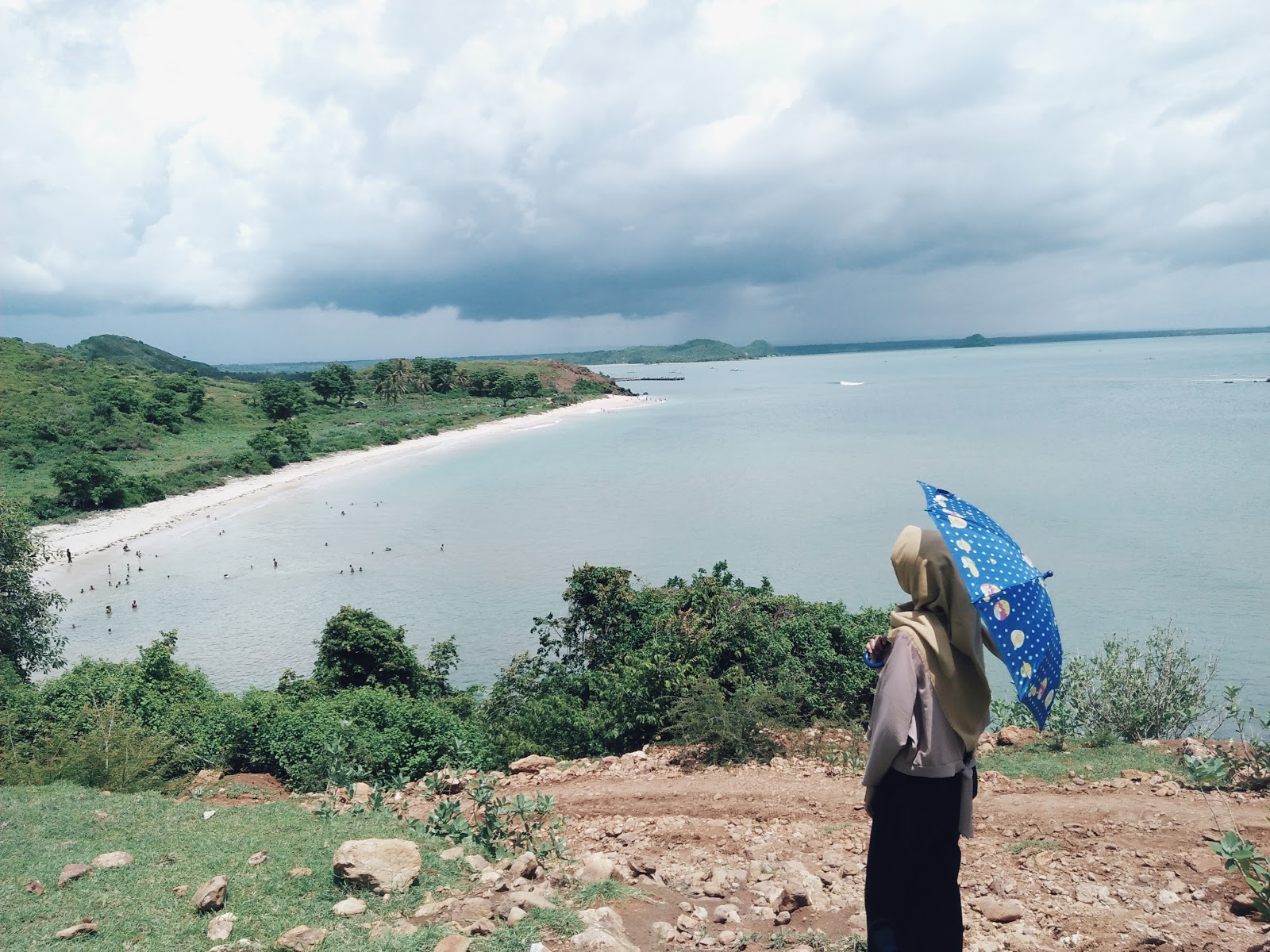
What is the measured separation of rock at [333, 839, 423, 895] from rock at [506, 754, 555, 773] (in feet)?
13.8

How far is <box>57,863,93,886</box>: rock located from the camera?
16.0 feet

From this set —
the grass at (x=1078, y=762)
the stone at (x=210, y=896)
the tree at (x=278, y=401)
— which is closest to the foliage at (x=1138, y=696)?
the grass at (x=1078, y=762)

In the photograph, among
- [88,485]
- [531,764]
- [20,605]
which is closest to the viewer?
[531,764]

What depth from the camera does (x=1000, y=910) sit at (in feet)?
15.9

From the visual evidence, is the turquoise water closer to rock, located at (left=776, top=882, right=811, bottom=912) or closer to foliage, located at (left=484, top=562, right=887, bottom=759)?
foliage, located at (left=484, top=562, right=887, bottom=759)

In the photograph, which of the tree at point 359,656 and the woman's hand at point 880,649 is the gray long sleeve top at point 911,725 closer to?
the woman's hand at point 880,649

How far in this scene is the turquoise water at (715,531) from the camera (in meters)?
19.9

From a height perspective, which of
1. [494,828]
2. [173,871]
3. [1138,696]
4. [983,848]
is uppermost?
[173,871]

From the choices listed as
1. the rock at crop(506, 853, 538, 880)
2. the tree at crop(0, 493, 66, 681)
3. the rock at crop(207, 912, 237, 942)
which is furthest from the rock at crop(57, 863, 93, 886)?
the tree at crop(0, 493, 66, 681)

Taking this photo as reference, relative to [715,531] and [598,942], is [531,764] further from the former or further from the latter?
[715,531]

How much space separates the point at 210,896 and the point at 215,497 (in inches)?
1573

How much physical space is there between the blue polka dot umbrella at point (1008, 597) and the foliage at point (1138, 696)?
7.83 meters

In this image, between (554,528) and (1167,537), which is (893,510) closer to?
(1167,537)

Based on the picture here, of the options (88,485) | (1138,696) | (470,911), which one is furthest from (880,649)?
(88,485)
